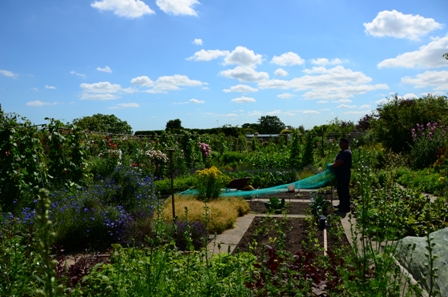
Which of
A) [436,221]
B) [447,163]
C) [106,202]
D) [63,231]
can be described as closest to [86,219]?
[63,231]

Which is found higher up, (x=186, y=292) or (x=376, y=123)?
(x=376, y=123)

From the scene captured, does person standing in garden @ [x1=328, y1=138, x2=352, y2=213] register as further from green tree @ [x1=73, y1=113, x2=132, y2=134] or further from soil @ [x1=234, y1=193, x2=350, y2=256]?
green tree @ [x1=73, y1=113, x2=132, y2=134]

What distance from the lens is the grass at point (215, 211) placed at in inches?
237

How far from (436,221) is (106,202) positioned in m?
5.20

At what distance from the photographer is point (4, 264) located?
284cm

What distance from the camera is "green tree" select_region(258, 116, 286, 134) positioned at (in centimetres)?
3928

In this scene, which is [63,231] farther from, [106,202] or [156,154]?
[156,154]

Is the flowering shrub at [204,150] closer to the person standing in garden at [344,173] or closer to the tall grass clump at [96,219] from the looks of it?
the person standing in garden at [344,173]

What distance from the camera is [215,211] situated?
6273 mm

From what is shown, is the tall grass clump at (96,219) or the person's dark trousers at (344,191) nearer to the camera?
the tall grass clump at (96,219)

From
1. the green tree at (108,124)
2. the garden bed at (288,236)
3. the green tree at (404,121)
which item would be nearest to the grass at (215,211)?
the garden bed at (288,236)

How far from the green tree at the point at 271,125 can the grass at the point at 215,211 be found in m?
32.2

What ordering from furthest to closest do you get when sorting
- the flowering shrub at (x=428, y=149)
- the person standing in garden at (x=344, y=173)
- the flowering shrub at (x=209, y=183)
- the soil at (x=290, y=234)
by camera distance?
the flowering shrub at (x=428, y=149), the flowering shrub at (x=209, y=183), the person standing in garden at (x=344, y=173), the soil at (x=290, y=234)

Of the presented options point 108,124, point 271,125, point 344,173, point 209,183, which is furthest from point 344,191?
point 108,124
